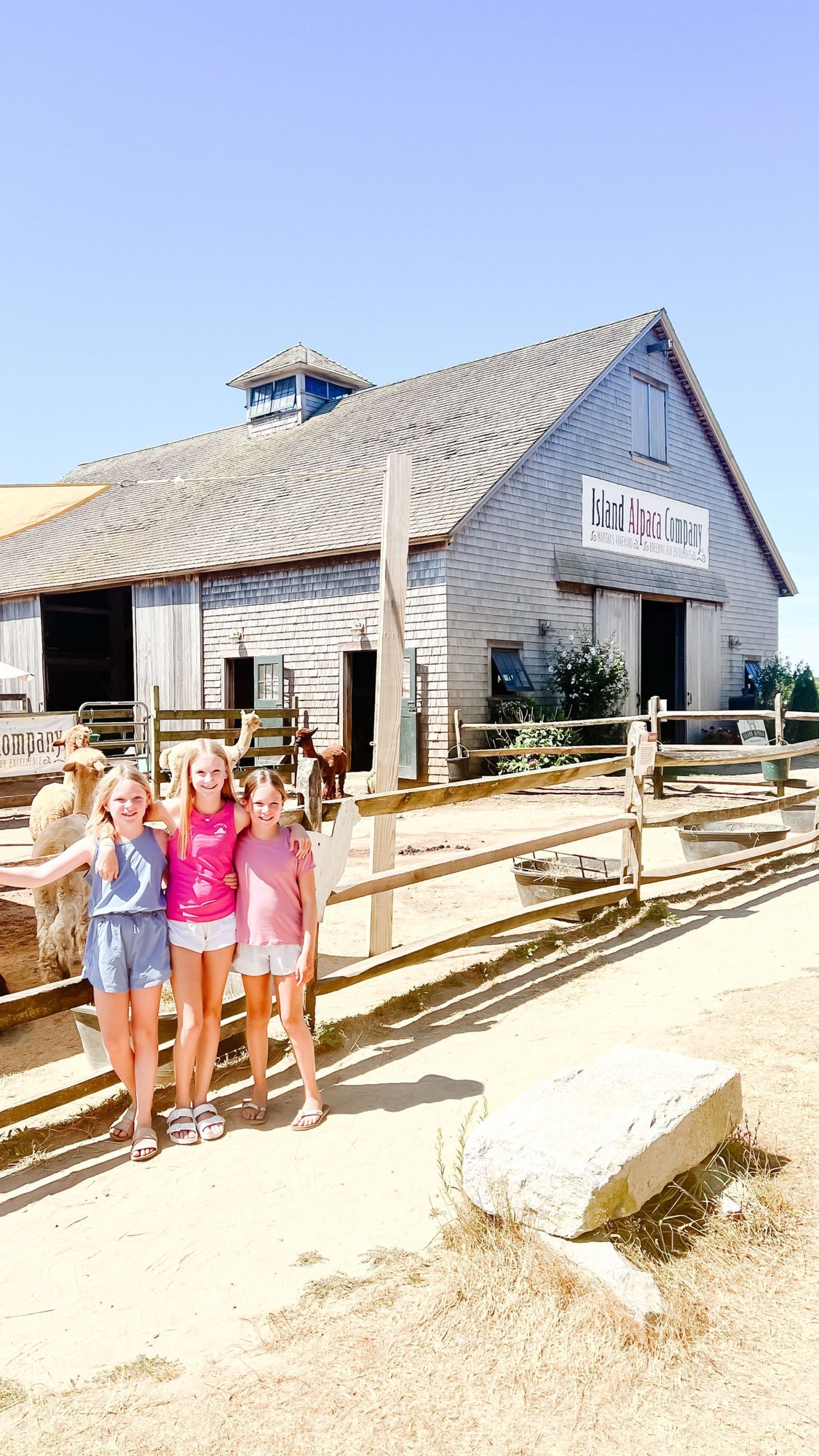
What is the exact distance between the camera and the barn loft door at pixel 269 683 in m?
18.3

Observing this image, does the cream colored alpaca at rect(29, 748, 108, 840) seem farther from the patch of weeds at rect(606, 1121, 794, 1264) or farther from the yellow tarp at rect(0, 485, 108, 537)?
the patch of weeds at rect(606, 1121, 794, 1264)

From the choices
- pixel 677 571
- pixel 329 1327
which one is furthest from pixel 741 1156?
pixel 677 571

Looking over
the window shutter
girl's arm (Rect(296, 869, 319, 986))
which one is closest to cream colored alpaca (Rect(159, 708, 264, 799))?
girl's arm (Rect(296, 869, 319, 986))

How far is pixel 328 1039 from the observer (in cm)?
510

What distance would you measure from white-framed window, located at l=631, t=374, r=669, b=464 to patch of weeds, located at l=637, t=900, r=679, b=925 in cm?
1439

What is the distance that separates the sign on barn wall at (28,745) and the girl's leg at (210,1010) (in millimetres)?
6574

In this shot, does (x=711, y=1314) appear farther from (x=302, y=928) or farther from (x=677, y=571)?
(x=677, y=571)

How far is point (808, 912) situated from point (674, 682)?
578 inches

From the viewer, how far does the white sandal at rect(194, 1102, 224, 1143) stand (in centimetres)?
399

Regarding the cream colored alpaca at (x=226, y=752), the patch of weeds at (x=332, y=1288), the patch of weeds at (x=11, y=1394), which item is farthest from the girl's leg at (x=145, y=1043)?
the patch of weeds at (x=11, y=1394)

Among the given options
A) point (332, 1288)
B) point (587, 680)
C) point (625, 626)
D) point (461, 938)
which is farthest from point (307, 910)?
point (625, 626)

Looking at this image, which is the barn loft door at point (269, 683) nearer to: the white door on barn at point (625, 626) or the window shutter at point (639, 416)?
the white door on barn at point (625, 626)

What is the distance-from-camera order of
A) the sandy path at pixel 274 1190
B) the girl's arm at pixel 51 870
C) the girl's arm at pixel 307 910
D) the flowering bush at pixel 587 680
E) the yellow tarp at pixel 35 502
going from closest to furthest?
the sandy path at pixel 274 1190, the girl's arm at pixel 51 870, the girl's arm at pixel 307 910, the yellow tarp at pixel 35 502, the flowering bush at pixel 587 680

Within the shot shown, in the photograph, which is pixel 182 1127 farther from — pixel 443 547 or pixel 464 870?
pixel 443 547
